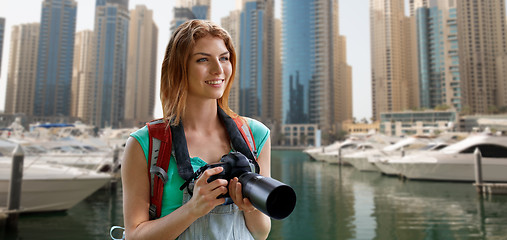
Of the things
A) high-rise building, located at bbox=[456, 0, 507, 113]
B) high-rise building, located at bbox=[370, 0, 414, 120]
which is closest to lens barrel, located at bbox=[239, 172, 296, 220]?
high-rise building, located at bbox=[456, 0, 507, 113]

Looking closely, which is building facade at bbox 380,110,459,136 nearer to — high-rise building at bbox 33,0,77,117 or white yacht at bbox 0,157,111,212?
white yacht at bbox 0,157,111,212

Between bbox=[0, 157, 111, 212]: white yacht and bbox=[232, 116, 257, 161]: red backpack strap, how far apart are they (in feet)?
30.5

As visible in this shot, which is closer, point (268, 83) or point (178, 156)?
point (178, 156)

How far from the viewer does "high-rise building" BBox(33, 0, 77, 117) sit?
8538 cm

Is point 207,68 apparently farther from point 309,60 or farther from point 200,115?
point 309,60

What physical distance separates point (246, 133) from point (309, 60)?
9838 cm

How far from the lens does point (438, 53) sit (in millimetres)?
80188

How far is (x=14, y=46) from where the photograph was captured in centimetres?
8975

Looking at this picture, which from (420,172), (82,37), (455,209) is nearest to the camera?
(455,209)

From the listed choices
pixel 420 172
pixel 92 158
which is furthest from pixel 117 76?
pixel 420 172

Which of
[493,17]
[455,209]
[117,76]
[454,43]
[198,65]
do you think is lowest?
[455,209]

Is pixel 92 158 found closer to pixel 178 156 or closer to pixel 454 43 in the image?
pixel 178 156

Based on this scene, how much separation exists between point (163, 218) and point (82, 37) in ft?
390

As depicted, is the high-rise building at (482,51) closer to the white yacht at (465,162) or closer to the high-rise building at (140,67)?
the white yacht at (465,162)
